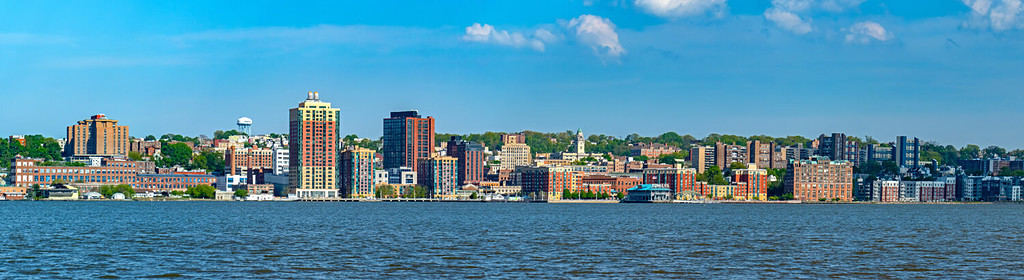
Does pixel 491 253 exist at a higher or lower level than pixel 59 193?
higher

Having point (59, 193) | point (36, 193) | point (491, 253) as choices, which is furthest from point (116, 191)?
point (491, 253)

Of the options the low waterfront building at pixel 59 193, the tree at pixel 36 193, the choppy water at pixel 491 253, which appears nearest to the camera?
the choppy water at pixel 491 253

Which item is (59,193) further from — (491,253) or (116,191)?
(491,253)

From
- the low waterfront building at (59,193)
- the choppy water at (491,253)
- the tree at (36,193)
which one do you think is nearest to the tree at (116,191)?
the low waterfront building at (59,193)

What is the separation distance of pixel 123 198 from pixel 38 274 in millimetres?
157075

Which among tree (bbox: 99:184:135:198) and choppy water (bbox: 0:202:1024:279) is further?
tree (bbox: 99:184:135:198)

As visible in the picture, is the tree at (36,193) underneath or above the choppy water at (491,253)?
underneath

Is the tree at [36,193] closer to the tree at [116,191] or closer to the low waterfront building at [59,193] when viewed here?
the low waterfront building at [59,193]

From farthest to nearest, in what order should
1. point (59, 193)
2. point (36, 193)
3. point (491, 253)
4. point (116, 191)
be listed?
point (116, 191), point (59, 193), point (36, 193), point (491, 253)

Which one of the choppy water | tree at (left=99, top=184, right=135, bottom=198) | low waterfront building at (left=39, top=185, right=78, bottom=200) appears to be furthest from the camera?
tree at (left=99, top=184, right=135, bottom=198)

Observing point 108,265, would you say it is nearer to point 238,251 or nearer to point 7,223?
point 238,251

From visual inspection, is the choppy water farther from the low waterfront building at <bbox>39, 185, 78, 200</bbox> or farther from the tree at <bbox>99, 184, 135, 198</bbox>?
the tree at <bbox>99, 184, 135, 198</bbox>

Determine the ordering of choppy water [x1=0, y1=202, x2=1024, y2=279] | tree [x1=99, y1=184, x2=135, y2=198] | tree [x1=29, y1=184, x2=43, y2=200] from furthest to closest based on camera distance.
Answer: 1. tree [x1=99, y1=184, x2=135, y2=198]
2. tree [x1=29, y1=184, x2=43, y2=200]
3. choppy water [x1=0, y1=202, x2=1024, y2=279]

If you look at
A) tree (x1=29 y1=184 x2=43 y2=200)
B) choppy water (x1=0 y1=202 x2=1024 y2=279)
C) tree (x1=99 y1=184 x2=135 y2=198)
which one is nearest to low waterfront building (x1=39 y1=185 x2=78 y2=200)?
tree (x1=29 y1=184 x2=43 y2=200)
